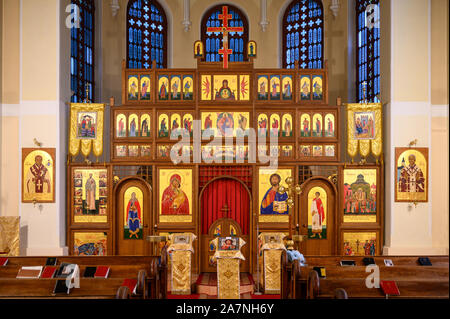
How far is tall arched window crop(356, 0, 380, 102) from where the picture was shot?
1301cm

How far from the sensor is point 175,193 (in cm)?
1126

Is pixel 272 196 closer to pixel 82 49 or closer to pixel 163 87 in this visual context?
pixel 163 87

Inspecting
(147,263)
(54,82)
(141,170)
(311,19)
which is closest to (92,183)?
(141,170)

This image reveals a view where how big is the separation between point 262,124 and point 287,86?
1214mm

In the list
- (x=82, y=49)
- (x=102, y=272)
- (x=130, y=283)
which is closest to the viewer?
(x=130, y=283)

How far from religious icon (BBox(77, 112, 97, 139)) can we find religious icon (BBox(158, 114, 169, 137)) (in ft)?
5.58

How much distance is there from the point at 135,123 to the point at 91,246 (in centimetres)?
→ 340

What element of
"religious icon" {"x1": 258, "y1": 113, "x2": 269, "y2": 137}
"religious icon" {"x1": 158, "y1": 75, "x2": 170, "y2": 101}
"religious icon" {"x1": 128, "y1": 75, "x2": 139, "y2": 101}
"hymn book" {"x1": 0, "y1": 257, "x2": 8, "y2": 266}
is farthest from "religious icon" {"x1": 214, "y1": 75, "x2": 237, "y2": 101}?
"hymn book" {"x1": 0, "y1": 257, "x2": 8, "y2": 266}

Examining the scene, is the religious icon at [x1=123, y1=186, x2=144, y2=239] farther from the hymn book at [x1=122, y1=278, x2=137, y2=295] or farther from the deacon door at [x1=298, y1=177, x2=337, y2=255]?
the hymn book at [x1=122, y1=278, x2=137, y2=295]

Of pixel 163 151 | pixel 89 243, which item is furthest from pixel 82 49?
pixel 89 243

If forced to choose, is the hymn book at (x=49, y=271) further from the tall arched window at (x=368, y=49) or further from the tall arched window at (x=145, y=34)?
the tall arched window at (x=368, y=49)

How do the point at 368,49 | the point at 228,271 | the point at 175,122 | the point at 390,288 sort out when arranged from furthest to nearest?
the point at 368,49 → the point at 175,122 → the point at 228,271 → the point at 390,288

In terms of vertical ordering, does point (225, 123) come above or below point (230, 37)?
below
